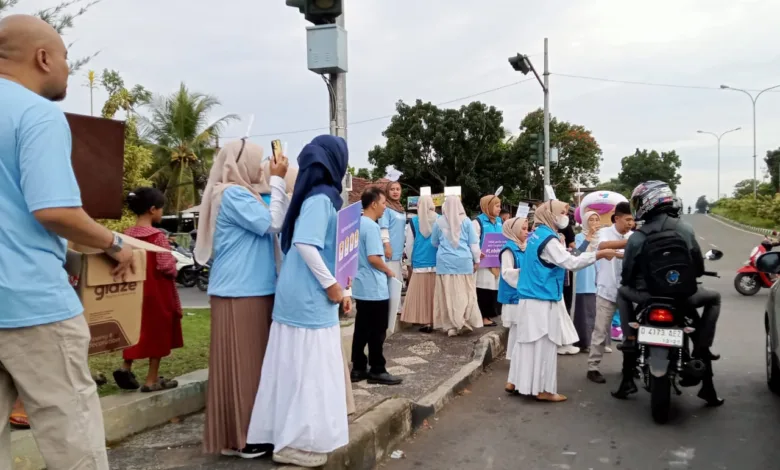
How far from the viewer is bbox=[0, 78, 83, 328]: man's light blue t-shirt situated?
6.96 ft

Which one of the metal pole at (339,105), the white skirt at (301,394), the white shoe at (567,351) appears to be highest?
the metal pole at (339,105)

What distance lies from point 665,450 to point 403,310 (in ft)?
15.0

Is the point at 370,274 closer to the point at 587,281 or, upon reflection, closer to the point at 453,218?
the point at 453,218

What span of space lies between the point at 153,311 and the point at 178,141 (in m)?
26.2

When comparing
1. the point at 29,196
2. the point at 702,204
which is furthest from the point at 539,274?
the point at 702,204

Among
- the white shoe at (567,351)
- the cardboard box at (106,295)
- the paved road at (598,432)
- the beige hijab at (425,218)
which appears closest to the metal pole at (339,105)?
the beige hijab at (425,218)

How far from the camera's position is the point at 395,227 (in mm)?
8180

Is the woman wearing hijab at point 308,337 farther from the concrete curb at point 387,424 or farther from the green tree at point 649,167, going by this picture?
the green tree at point 649,167

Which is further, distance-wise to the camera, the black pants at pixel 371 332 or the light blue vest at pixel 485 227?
the light blue vest at pixel 485 227

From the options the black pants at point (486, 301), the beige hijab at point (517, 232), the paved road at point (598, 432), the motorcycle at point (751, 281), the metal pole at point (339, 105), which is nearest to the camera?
the paved road at point (598, 432)

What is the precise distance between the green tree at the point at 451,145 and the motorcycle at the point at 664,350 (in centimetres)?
2540

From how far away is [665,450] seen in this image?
4387 millimetres

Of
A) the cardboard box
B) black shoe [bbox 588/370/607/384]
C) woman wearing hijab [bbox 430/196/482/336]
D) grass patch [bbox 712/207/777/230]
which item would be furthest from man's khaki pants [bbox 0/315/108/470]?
grass patch [bbox 712/207/777/230]

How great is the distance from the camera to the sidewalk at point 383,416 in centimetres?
365
